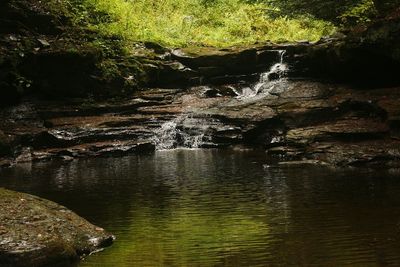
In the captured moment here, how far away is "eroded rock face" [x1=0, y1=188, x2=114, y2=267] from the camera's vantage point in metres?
6.36

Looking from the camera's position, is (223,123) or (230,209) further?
(223,123)

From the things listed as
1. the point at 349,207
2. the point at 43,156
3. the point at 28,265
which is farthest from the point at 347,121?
the point at 28,265

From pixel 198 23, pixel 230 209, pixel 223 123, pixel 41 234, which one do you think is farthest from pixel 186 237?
pixel 198 23

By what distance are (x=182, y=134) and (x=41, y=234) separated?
45.1 ft

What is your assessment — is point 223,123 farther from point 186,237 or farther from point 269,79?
point 186,237

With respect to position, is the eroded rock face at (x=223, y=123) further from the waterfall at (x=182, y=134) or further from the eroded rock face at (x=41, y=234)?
the eroded rock face at (x=41, y=234)

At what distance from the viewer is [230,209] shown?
9.49m

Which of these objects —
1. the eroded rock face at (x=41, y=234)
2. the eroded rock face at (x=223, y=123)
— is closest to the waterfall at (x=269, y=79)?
the eroded rock face at (x=223, y=123)

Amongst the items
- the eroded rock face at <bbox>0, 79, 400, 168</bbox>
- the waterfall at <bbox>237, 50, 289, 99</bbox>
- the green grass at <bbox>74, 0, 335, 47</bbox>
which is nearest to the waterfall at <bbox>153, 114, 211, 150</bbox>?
the eroded rock face at <bbox>0, 79, 400, 168</bbox>

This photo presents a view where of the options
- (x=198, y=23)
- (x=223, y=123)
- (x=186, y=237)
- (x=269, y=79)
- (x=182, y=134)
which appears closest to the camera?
(x=186, y=237)

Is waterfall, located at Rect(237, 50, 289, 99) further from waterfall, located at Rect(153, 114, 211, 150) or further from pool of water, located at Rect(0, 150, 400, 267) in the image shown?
pool of water, located at Rect(0, 150, 400, 267)

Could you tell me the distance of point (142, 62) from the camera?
952 inches

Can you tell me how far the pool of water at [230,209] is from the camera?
6.78m

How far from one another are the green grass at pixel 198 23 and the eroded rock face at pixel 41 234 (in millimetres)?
Answer: 18965
